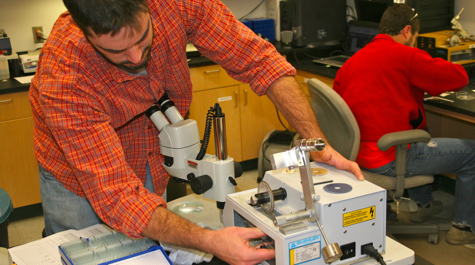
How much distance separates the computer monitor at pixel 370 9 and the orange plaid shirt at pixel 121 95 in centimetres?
201

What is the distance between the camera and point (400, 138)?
2008mm

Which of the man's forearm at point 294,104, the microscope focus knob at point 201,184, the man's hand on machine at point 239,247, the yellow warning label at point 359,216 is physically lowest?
the man's hand on machine at point 239,247

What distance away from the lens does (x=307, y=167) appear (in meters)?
0.98

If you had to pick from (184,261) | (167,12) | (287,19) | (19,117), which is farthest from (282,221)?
(287,19)

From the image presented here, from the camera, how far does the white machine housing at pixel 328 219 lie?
97cm

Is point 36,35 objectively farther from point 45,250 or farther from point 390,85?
point 390,85

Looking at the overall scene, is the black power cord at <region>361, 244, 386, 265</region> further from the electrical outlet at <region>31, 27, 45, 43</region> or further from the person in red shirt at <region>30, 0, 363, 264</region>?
the electrical outlet at <region>31, 27, 45, 43</region>

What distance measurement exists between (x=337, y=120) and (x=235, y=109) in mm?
1345

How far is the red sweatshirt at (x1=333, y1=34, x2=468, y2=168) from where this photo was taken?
215cm

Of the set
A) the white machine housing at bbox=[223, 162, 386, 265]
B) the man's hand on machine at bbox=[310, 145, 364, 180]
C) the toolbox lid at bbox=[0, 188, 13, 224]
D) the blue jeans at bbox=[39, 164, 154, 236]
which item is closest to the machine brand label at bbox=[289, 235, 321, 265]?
the white machine housing at bbox=[223, 162, 386, 265]

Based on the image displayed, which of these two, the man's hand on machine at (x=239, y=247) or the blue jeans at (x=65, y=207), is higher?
the man's hand on machine at (x=239, y=247)

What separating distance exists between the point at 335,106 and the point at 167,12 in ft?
3.21

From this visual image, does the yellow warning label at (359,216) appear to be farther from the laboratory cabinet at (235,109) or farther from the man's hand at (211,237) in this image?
the laboratory cabinet at (235,109)

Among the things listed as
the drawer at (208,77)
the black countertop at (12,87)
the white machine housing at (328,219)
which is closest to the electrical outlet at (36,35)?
the black countertop at (12,87)
